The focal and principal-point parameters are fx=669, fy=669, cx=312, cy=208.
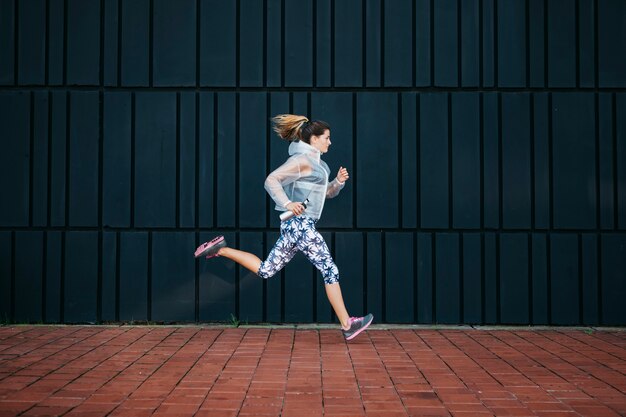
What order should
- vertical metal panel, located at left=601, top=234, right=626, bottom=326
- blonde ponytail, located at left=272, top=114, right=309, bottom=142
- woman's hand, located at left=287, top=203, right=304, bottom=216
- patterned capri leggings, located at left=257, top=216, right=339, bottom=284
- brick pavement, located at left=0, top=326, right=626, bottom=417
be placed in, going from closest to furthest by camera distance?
brick pavement, located at left=0, top=326, right=626, bottom=417, woman's hand, located at left=287, top=203, right=304, bottom=216, patterned capri leggings, located at left=257, top=216, right=339, bottom=284, blonde ponytail, located at left=272, top=114, right=309, bottom=142, vertical metal panel, located at left=601, top=234, right=626, bottom=326

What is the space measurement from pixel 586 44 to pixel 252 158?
348cm

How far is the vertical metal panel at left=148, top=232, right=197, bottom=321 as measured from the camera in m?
6.55

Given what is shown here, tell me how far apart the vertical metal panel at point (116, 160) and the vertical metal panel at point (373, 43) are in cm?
239

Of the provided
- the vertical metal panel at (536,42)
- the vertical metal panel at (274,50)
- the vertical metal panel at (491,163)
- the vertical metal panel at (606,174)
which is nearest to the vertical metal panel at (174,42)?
the vertical metal panel at (274,50)

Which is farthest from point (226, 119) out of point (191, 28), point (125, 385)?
point (125, 385)

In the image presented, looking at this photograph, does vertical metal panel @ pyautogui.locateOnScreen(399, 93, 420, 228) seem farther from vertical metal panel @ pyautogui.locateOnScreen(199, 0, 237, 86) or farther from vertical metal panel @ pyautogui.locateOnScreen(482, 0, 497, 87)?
vertical metal panel @ pyautogui.locateOnScreen(199, 0, 237, 86)

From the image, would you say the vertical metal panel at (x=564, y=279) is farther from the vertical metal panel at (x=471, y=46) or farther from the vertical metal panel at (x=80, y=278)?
the vertical metal panel at (x=80, y=278)

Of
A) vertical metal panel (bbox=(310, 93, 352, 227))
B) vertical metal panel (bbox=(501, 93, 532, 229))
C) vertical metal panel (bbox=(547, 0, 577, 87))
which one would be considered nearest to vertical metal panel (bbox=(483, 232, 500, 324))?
vertical metal panel (bbox=(501, 93, 532, 229))

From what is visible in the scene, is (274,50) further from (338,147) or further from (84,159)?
(84,159)

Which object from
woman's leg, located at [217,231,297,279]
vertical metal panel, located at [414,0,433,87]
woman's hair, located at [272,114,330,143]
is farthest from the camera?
vertical metal panel, located at [414,0,433,87]

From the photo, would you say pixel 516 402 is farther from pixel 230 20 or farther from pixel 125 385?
Answer: pixel 230 20

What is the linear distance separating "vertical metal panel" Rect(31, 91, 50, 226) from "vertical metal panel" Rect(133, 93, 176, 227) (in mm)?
886

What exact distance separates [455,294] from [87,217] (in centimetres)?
369

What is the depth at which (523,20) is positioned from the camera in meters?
A: 6.60
